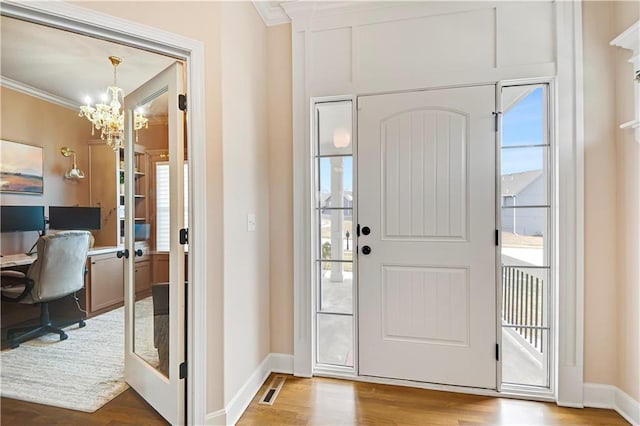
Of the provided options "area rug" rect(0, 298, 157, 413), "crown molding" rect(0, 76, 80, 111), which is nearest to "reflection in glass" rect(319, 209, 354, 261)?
"area rug" rect(0, 298, 157, 413)

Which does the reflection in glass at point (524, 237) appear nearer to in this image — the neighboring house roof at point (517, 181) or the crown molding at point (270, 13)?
the neighboring house roof at point (517, 181)

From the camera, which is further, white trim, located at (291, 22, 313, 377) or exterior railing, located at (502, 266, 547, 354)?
white trim, located at (291, 22, 313, 377)

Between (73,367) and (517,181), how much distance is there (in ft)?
12.3

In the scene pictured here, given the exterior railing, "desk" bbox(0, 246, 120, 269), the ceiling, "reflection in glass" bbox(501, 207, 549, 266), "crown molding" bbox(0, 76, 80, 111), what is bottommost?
the exterior railing

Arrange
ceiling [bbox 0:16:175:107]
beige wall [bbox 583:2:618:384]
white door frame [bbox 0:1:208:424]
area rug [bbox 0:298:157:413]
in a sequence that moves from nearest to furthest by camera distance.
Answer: white door frame [bbox 0:1:208:424]
beige wall [bbox 583:2:618:384]
area rug [bbox 0:298:157:413]
ceiling [bbox 0:16:175:107]

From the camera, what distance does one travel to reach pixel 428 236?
218cm

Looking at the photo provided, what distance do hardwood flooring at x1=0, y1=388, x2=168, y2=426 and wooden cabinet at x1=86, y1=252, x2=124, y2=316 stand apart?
1.71 m

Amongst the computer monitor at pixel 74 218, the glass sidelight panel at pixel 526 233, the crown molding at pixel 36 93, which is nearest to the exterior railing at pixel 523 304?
the glass sidelight panel at pixel 526 233

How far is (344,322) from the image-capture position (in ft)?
7.85

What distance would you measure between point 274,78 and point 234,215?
121cm

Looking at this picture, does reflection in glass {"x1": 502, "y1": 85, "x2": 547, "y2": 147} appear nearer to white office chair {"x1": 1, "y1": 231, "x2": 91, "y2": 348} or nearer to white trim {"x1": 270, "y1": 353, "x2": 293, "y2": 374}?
white trim {"x1": 270, "y1": 353, "x2": 293, "y2": 374}

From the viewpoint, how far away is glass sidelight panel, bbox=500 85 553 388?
2094mm

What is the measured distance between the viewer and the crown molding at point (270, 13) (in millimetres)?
2199

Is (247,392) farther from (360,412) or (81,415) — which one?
(81,415)
